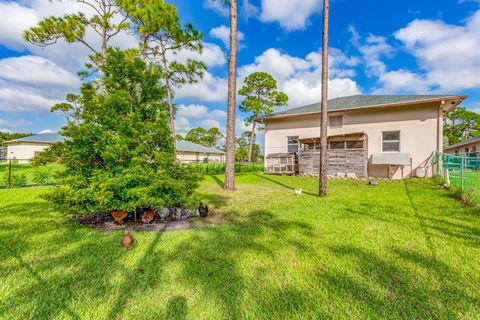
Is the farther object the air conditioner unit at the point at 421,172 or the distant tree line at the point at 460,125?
the distant tree line at the point at 460,125

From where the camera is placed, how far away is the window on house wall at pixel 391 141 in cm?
1118

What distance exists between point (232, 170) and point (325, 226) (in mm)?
4893

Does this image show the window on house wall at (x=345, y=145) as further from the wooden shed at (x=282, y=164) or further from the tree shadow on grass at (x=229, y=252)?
the tree shadow on grass at (x=229, y=252)

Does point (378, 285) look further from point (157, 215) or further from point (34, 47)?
point (34, 47)

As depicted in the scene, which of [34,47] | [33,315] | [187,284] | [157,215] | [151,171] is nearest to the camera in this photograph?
[33,315]

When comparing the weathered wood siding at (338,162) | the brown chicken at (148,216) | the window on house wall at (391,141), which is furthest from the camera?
the window on house wall at (391,141)

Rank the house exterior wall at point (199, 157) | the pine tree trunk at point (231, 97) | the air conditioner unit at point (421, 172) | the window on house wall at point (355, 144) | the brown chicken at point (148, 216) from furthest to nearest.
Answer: the house exterior wall at point (199, 157) → the window on house wall at point (355, 144) → the air conditioner unit at point (421, 172) → the pine tree trunk at point (231, 97) → the brown chicken at point (148, 216)

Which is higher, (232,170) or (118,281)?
(232,170)

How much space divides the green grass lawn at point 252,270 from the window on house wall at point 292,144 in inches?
414

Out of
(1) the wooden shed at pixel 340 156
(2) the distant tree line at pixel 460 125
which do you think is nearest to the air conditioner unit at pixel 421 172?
(1) the wooden shed at pixel 340 156

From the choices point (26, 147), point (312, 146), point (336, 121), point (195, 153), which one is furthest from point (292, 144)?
point (26, 147)

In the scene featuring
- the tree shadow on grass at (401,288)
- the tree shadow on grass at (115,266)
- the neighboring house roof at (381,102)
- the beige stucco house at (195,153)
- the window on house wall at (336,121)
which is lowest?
the tree shadow on grass at (115,266)

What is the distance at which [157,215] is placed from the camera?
14.4 feet

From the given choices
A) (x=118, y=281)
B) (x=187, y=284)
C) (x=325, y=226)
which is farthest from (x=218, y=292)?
(x=325, y=226)
